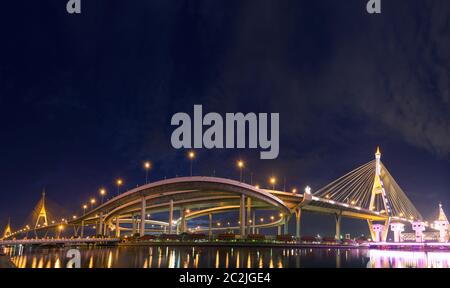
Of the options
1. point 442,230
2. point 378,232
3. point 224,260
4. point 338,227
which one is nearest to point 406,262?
point 224,260

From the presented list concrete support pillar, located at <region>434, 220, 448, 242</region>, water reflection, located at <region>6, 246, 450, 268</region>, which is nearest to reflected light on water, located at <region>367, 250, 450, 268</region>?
water reflection, located at <region>6, 246, 450, 268</region>

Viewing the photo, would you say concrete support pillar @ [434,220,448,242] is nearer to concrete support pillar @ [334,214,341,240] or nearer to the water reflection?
concrete support pillar @ [334,214,341,240]

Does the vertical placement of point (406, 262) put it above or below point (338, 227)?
below

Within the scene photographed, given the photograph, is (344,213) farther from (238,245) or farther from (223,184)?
(238,245)

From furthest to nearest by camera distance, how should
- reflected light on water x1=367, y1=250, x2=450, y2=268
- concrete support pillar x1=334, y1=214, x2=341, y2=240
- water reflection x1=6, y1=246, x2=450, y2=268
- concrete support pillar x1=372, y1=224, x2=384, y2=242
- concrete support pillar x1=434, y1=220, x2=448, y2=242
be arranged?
1. concrete support pillar x1=434, y1=220, x2=448, y2=242
2. concrete support pillar x1=334, y1=214, x2=341, y2=240
3. concrete support pillar x1=372, y1=224, x2=384, y2=242
4. reflected light on water x1=367, y1=250, x2=450, y2=268
5. water reflection x1=6, y1=246, x2=450, y2=268

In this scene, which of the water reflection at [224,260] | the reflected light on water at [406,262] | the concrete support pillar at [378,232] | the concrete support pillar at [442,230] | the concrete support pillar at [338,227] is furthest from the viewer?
the concrete support pillar at [442,230]

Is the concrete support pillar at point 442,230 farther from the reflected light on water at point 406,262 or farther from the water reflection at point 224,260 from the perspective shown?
the water reflection at point 224,260

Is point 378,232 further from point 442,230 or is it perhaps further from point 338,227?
point 442,230

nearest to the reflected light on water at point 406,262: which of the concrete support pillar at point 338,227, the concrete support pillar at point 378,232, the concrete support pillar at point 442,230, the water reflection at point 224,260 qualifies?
the water reflection at point 224,260

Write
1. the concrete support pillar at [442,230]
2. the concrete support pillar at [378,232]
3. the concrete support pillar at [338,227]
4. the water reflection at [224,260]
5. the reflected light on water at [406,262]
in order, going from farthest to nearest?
the concrete support pillar at [442,230] → the concrete support pillar at [338,227] → the concrete support pillar at [378,232] → the reflected light on water at [406,262] → the water reflection at [224,260]

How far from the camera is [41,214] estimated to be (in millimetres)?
167750
